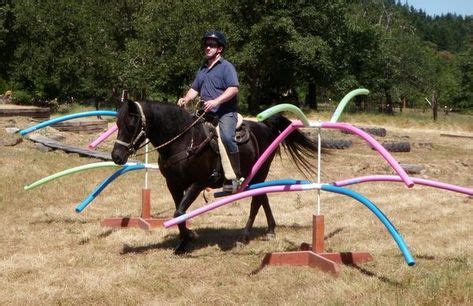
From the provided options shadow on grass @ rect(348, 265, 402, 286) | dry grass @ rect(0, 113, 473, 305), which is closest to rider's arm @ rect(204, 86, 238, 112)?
dry grass @ rect(0, 113, 473, 305)

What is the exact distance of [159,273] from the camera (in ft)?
20.7

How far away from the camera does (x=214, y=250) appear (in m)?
7.50

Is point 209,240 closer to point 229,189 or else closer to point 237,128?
point 229,189

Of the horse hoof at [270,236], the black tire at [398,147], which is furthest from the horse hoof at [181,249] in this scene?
the black tire at [398,147]

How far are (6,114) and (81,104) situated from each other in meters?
18.6

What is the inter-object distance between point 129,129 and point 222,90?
1298 mm

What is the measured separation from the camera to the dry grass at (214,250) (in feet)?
18.0

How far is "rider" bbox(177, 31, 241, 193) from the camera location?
704cm

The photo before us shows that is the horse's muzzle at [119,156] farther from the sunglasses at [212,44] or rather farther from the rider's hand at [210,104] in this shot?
the sunglasses at [212,44]

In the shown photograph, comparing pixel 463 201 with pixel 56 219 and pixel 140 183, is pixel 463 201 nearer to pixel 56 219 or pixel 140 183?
pixel 140 183

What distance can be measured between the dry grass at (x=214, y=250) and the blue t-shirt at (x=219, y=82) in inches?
75.0

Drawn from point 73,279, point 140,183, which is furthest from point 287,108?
point 140,183

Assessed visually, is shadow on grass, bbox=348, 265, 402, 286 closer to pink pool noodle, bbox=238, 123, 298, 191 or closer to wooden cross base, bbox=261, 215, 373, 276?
wooden cross base, bbox=261, 215, 373, 276

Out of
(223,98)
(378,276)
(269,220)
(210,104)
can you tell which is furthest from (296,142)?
(378,276)
